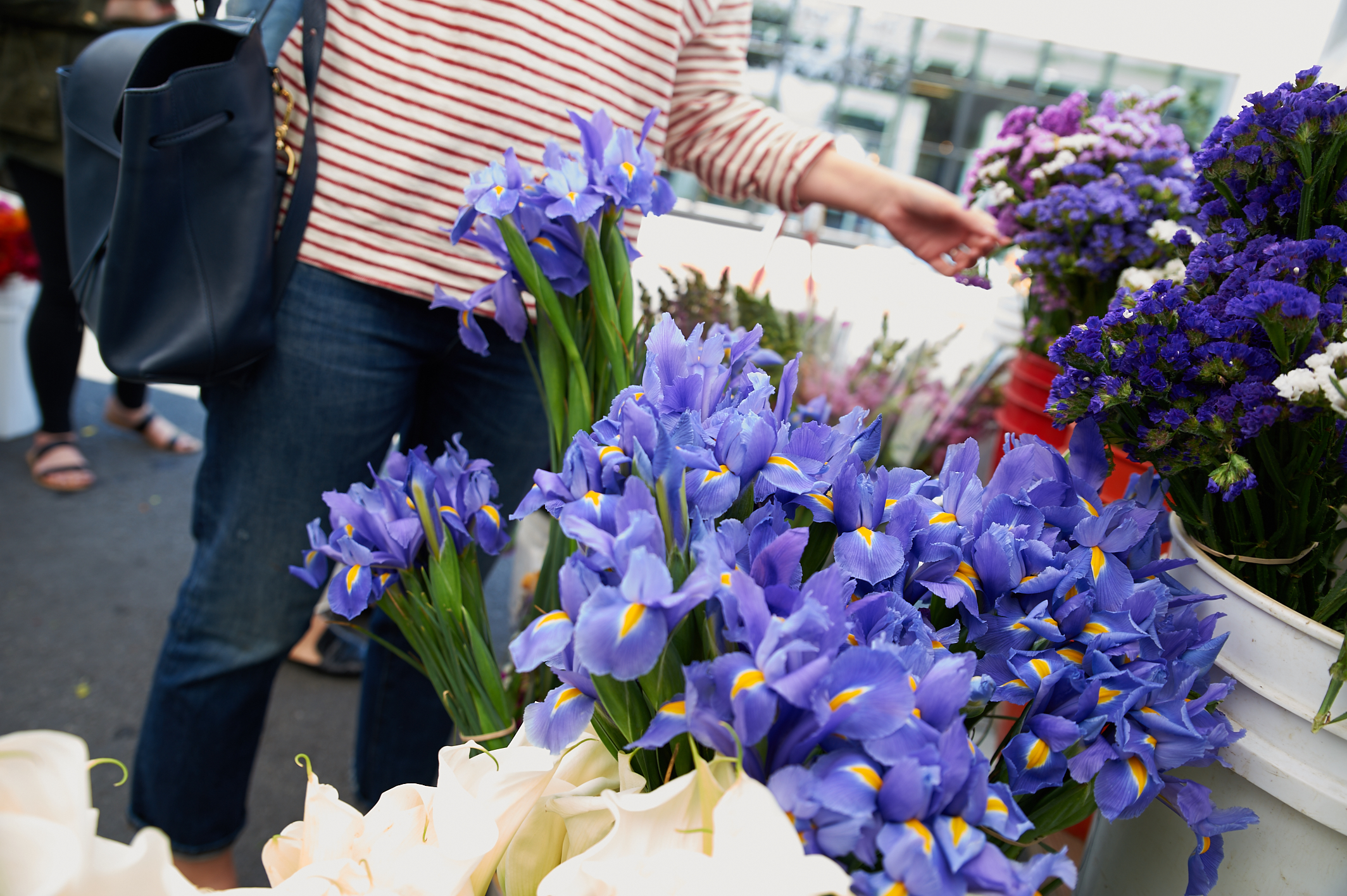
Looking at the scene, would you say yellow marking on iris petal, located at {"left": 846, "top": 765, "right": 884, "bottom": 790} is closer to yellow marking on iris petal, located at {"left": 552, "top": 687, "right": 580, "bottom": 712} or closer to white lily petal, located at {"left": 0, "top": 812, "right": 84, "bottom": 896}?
yellow marking on iris petal, located at {"left": 552, "top": 687, "right": 580, "bottom": 712}

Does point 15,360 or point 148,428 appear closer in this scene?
point 15,360

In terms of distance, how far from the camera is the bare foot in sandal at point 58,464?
2535 millimetres

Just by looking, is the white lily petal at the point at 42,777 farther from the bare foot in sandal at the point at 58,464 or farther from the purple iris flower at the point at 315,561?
the bare foot in sandal at the point at 58,464

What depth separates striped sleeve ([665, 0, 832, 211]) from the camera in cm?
98

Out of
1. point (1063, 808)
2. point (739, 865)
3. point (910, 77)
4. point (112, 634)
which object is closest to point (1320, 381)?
point (1063, 808)

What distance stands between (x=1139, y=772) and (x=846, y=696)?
18 cm

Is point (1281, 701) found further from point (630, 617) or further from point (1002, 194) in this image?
point (1002, 194)

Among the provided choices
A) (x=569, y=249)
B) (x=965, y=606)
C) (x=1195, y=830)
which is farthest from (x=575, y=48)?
(x=1195, y=830)

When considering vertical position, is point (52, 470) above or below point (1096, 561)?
below

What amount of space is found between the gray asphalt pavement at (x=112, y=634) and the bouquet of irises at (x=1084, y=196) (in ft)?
4.93

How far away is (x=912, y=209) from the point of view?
94 cm

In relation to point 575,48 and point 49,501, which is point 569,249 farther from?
point 49,501

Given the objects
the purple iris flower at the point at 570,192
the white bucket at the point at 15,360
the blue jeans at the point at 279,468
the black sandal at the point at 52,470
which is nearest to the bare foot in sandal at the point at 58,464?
the black sandal at the point at 52,470

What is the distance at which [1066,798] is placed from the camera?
0.42 metres
